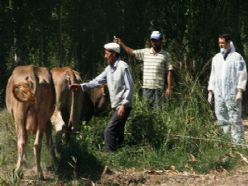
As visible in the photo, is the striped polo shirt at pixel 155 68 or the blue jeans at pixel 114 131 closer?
the blue jeans at pixel 114 131

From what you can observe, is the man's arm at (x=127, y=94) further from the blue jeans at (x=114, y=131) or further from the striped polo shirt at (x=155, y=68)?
the striped polo shirt at (x=155, y=68)

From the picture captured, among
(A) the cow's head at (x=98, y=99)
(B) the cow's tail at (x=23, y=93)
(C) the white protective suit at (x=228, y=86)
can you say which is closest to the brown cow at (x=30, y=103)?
(B) the cow's tail at (x=23, y=93)

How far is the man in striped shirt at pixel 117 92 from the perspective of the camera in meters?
10.2

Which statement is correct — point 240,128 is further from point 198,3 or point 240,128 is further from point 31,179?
point 198,3

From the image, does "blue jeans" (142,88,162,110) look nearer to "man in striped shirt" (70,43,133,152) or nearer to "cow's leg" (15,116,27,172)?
"man in striped shirt" (70,43,133,152)

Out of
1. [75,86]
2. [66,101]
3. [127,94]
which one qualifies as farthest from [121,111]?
[66,101]

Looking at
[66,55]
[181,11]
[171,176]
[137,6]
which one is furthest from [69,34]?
[171,176]

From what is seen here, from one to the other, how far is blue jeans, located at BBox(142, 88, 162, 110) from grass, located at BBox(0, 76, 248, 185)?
0.49 ft

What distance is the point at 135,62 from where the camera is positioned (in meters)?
13.8

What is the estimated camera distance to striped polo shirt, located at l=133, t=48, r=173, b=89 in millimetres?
11969

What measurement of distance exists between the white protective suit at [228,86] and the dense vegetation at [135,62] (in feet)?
0.68

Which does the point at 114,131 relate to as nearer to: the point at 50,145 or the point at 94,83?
the point at 94,83

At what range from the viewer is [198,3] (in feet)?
55.9

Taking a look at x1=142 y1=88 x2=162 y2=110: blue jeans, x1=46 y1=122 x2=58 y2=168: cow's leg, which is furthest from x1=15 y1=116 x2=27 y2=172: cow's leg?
x1=142 y1=88 x2=162 y2=110: blue jeans
